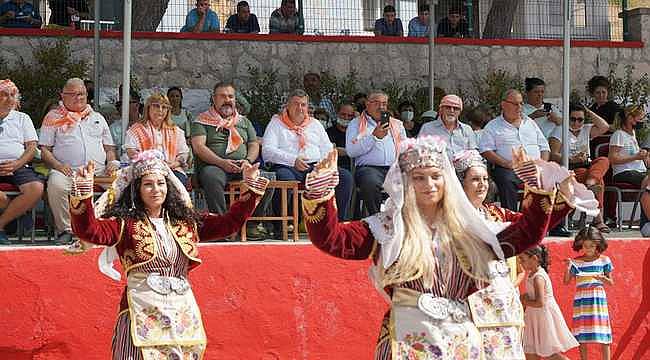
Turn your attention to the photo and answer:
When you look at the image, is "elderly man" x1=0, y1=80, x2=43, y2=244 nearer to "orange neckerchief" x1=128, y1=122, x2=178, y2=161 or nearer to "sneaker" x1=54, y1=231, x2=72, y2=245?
"sneaker" x1=54, y1=231, x2=72, y2=245

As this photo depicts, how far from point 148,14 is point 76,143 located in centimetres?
570

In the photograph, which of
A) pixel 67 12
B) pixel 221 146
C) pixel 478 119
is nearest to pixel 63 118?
pixel 221 146

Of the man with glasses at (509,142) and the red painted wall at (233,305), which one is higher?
the man with glasses at (509,142)

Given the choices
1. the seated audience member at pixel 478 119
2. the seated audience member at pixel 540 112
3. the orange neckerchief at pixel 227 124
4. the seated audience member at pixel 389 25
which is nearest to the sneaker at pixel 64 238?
the orange neckerchief at pixel 227 124

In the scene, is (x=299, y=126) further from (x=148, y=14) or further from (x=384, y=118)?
(x=148, y=14)

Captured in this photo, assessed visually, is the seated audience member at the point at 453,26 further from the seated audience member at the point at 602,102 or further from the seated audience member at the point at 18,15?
the seated audience member at the point at 18,15

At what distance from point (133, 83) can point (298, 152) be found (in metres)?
4.26

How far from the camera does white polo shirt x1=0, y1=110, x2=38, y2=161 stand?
930 cm

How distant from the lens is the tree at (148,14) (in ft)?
49.0

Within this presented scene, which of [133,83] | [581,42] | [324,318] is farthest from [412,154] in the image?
[581,42]

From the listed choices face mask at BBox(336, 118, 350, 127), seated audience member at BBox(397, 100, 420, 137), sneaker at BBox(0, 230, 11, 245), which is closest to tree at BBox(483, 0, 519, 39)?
seated audience member at BBox(397, 100, 420, 137)

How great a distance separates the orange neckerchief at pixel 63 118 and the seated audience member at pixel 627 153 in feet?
15.5

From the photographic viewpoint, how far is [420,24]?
15.6 metres

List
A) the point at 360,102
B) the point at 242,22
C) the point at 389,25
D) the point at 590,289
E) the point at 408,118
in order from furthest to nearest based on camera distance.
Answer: the point at 389,25 < the point at 242,22 < the point at 360,102 < the point at 408,118 < the point at 590,289
